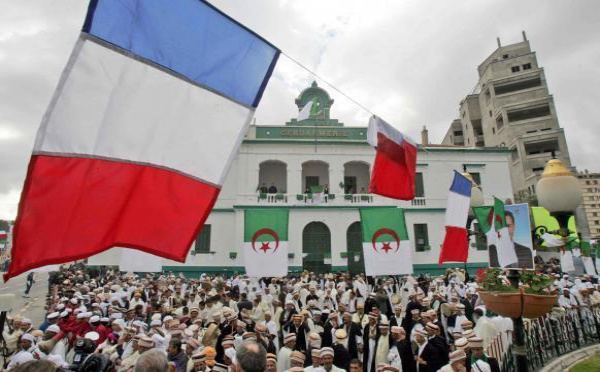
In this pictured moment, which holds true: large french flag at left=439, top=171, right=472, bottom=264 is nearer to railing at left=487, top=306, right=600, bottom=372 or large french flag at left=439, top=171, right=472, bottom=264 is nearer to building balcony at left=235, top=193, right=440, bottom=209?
railing at left=487, top=306, right=600, bottom=372

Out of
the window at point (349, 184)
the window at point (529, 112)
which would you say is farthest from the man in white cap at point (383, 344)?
the window at point (529, 112)

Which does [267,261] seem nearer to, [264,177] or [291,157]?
[291,157]

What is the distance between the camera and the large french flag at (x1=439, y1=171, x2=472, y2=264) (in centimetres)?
699

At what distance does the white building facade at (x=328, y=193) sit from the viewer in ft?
75.5

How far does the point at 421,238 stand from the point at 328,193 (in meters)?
7.06

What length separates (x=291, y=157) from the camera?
2517 centimetres

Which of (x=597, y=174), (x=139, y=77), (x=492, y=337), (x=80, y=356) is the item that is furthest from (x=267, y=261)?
(x=597, y=174)

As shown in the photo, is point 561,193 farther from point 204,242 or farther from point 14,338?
point 204,242

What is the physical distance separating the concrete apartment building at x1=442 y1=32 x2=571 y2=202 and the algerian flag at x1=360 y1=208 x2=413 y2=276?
3206cm

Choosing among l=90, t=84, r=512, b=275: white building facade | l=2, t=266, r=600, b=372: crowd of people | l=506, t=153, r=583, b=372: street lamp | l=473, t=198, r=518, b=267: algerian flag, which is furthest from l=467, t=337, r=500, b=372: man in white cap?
l=90, t=84, r=512, b=275: white building facade

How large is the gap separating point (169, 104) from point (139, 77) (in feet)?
1.08

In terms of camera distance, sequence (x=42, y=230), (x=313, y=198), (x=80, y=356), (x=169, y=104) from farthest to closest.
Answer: (x=313, y=198)
(x=80, y=356)
(x=169, y=104)
(x=42, y=230)

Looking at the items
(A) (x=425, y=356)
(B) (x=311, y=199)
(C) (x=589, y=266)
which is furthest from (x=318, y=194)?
(A) (x=425, y=356)

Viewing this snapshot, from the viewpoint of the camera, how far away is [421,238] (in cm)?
2422
